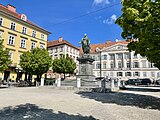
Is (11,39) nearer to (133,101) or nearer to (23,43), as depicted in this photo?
(23,43)

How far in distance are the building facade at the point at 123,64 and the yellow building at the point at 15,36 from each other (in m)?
28.8

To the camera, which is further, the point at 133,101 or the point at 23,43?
the point at 23,43

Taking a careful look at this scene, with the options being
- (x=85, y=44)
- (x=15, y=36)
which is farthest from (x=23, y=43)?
(x=85, y=44)

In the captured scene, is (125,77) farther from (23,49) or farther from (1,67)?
(1,67)

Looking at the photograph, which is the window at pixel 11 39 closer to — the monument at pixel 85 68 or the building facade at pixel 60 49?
the building facade at pixel 60 49

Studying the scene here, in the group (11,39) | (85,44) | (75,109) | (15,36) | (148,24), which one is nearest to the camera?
(148,24)

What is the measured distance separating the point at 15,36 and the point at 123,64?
→ 3819 cm

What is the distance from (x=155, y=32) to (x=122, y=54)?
53594mm

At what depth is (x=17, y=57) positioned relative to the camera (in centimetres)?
3769

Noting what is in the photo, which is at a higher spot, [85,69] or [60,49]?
[60,49]

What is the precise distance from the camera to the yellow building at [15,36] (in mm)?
34969

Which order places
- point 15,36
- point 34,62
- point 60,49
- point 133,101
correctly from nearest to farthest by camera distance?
point 133,101 < point 34,62 < point 15,36 < point 60,49

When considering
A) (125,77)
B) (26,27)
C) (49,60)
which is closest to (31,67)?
(49,60)

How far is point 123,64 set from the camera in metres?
60.4
